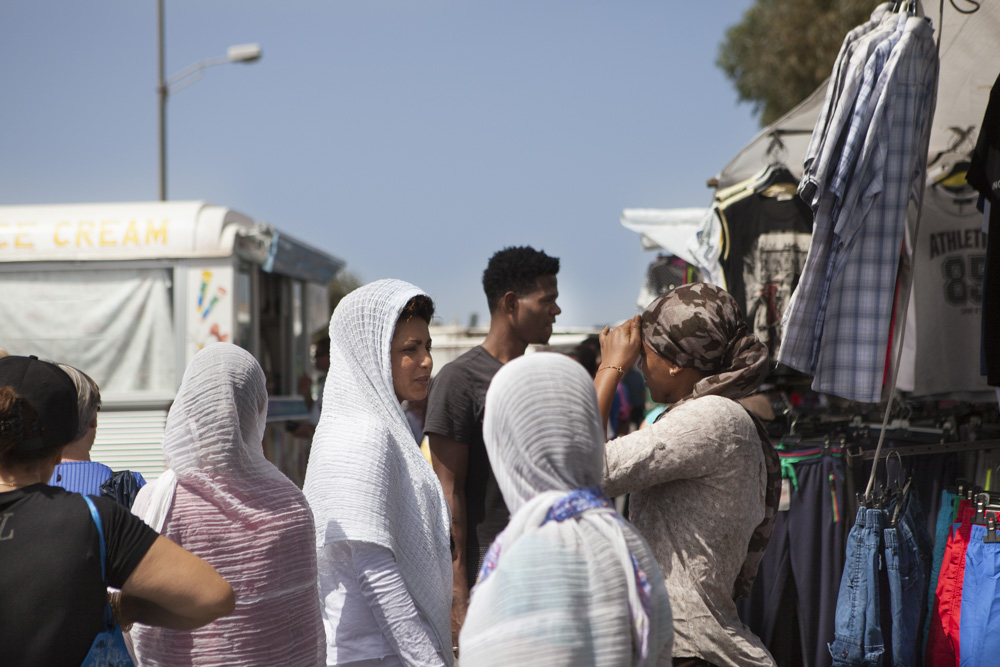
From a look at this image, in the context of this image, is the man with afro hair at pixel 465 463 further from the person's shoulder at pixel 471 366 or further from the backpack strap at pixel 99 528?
the backpack strap at pixel 99 528

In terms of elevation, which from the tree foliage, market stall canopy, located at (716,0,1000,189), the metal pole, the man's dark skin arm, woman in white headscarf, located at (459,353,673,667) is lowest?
the man's dark skin arm

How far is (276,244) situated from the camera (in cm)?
888

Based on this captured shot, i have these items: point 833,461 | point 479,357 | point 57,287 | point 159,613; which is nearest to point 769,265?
point 833,461

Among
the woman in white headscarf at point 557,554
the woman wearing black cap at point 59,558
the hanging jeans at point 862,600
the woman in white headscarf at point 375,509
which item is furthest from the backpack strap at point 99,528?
the hanging jeans at point 862,600

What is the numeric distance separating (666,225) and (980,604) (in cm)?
422

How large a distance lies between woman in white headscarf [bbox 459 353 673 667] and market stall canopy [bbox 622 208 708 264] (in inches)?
203

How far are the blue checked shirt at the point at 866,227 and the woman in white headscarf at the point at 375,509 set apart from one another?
165cm

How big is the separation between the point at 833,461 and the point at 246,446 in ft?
8.86

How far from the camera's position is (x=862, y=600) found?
337 centimetres

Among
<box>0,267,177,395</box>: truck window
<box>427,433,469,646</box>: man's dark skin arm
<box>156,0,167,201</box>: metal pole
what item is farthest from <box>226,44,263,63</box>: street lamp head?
<box>427,433,469,646</box>: man's dark skin arm

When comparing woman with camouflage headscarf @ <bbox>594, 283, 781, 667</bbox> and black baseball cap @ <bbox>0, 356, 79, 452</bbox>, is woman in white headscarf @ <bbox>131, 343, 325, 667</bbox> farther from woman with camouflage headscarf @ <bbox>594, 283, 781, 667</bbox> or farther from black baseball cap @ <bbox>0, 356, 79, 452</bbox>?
woman with camouflage headscarf @ <bbox>594, 283, 781, 667</bbox>

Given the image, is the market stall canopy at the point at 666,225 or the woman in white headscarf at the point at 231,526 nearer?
the woman in white headscarf at the point at 231,526

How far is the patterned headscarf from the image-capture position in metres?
2.37

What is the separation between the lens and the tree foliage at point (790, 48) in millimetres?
16125
